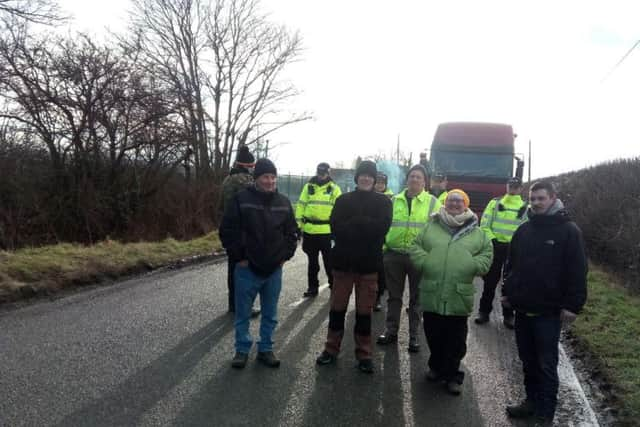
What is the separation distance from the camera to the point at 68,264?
26.2ft

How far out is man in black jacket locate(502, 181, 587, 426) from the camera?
377 centimetres

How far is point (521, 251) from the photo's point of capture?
408 cm

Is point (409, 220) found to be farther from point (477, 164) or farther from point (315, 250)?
point (477, 164)

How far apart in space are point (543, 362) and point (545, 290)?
1.86 ft

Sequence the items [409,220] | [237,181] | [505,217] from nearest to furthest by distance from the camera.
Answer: [409,220], [237,181], [505,217]

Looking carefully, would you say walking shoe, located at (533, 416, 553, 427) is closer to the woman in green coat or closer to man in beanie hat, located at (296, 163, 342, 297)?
the woman in green coat

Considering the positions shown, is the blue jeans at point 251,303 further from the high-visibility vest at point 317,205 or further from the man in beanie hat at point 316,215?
the high-visibility vest at point 317,205

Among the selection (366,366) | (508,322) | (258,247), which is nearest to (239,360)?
(258,247)

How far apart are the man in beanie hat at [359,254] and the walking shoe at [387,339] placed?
0.83m

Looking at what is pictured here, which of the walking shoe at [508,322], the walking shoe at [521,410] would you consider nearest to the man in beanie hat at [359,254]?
the walking shoe at [521,410]

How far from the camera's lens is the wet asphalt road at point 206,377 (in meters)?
3.66

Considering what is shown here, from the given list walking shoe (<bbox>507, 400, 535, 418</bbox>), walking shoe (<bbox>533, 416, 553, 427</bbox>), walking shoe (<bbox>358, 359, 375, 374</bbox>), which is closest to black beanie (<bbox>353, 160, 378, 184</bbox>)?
walking shoe (<bbox>358, 359, 375, 374</bbox>)

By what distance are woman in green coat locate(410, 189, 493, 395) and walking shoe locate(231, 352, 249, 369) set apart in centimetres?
171

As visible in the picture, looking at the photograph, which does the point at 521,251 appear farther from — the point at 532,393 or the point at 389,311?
the point at 389,311
